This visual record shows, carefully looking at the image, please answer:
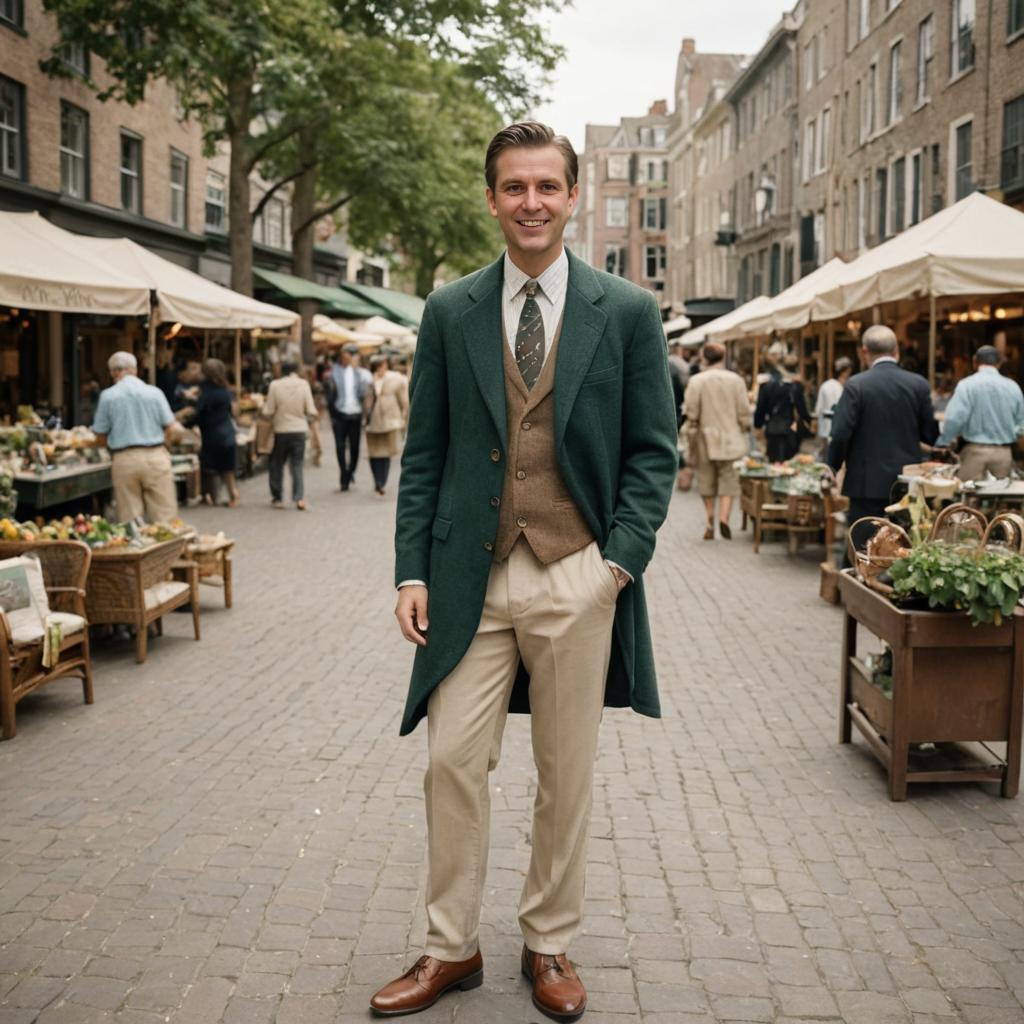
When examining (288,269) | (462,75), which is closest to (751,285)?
(288,269)

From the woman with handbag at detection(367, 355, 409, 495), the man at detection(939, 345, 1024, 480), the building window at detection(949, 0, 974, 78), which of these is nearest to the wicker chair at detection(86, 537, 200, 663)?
the man at detection(939, 345, 1024, 480)

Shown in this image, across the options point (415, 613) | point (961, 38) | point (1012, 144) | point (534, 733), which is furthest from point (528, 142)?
point (961, 38)

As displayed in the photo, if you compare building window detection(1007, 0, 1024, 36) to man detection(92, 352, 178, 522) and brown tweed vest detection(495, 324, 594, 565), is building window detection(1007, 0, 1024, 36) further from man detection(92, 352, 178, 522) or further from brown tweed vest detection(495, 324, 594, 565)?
brown tweed vest detection(495, 324, 594, 565)

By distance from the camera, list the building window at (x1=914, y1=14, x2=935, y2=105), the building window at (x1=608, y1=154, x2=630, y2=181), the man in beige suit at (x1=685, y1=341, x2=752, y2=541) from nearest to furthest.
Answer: the man in beige suit at (x1=685, y1=341, x2=752, y2=541) < the building window at (x1=914, y1=14, x2=935, y2=105) < the building window at (x1=608, y1=154, x2=630, y2=181)

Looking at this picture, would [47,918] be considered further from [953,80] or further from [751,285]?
[751,285]

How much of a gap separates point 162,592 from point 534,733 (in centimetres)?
545

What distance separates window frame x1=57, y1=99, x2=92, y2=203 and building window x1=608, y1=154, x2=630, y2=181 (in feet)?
238

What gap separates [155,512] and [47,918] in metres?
7.08

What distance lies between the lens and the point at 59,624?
6688 mm

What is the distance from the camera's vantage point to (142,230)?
26609mm

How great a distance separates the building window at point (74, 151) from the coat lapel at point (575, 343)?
70.6 ft

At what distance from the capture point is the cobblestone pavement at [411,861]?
11.9 ft

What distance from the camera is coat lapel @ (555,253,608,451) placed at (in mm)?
3268

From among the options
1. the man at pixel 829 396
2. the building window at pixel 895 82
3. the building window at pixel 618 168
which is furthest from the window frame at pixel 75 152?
the building window at pixel 618 168
